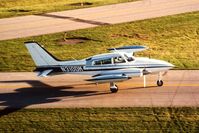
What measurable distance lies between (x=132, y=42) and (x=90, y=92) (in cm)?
1120

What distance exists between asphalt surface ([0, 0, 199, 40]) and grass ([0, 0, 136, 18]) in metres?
1.82

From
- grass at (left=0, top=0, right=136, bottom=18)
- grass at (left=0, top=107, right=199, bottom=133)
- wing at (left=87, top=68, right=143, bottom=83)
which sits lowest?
grass at (left=0, top=107, right=199, bottom=133)

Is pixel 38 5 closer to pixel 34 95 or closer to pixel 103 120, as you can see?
pixel 34 95

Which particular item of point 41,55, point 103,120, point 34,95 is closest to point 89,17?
point 41,55

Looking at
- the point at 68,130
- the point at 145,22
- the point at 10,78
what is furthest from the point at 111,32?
the point at 68,130

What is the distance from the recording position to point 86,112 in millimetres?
25078

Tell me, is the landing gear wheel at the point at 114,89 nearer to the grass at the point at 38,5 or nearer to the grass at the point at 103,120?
the grass at the point at 103,120

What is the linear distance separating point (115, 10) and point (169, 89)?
22747 mm

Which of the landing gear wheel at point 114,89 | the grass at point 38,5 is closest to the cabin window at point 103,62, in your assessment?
the landing gear wheel at point 114,89

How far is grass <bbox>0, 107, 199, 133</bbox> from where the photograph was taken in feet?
76.9

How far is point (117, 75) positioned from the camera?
1053 inches

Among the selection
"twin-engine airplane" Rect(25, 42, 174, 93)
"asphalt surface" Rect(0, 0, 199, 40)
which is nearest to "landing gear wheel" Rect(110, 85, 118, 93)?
"twin-engine airplane" Rect(25, 42, 174, 93)

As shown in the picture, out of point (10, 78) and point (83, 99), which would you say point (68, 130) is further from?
point (10, 78)

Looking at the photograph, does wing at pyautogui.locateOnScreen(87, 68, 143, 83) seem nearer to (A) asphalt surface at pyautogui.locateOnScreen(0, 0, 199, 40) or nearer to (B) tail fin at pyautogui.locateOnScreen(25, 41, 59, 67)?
(B) tail fin at pyautogui.locateOnScreen(25, 41, 59, 67)
